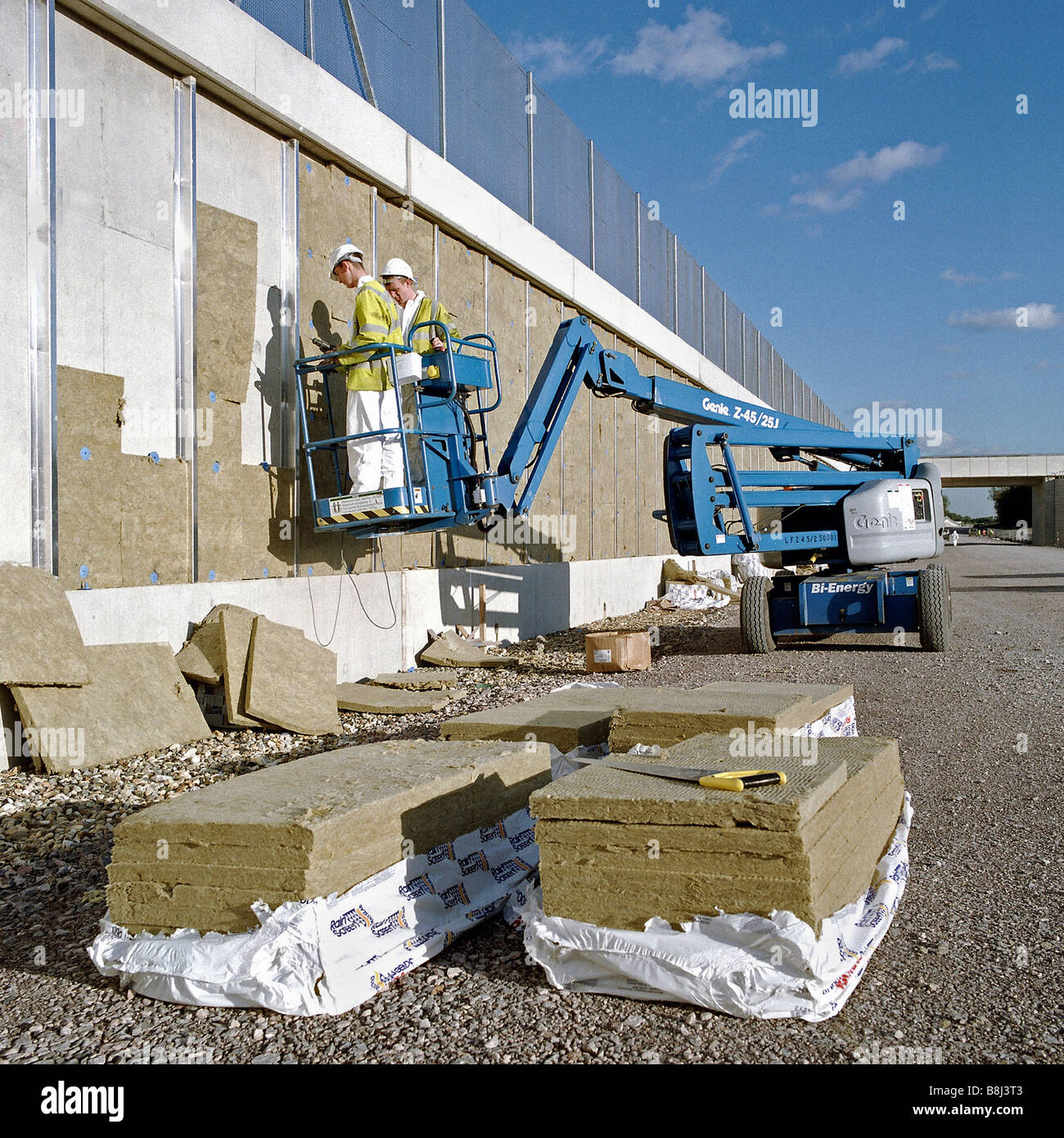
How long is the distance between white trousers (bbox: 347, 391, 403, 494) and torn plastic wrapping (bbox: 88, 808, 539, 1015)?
5.05 metres

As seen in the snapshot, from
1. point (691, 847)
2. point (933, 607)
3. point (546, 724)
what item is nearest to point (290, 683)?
point (546, 724)

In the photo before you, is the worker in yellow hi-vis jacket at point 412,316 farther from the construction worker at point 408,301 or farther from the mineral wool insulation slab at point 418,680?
the mineral wool insulation slab at point 418,680

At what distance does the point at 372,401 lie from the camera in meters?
8.30

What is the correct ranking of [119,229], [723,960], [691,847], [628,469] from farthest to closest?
1. [628,469]
2. [119,229]
3. [691,847]
4. [723,960]

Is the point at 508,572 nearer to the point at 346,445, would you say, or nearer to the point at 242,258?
the point at 346,445

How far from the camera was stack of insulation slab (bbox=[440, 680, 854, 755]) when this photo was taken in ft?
15.1

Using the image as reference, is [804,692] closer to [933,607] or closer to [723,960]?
[723,960]

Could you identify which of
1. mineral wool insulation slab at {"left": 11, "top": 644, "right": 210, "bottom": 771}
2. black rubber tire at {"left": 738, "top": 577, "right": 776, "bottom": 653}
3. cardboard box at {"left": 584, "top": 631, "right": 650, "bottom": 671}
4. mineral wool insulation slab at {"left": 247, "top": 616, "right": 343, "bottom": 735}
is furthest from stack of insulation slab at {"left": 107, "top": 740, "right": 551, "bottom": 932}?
black rubber tire at {"left": 738, "top": 577, "right": 776, "bottom": 653}

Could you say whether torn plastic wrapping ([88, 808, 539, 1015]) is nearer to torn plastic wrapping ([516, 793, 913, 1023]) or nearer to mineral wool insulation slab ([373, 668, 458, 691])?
torn plastic wrapping ([516, 793, 913, 1023])

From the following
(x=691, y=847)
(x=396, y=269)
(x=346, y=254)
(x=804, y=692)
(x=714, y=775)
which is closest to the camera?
(x=691, y=847)

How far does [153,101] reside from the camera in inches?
283

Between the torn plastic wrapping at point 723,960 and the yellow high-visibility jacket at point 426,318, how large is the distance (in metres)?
6.36

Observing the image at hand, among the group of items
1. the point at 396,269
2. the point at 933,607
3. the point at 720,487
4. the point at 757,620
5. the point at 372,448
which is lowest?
the point at 757,620

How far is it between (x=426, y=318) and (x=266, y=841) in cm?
665
